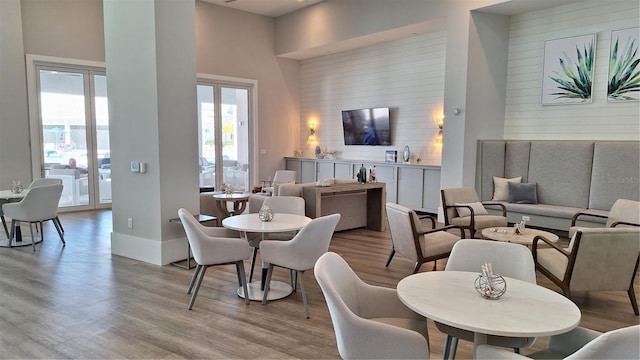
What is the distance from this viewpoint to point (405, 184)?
8695 millimetres

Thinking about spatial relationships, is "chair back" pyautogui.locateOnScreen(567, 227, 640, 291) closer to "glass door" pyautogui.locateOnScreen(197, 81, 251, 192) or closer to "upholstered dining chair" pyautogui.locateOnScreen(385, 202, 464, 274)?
"upholstered dining chair" pyautogui.locateOnScreen(385, 202, 464, 274)

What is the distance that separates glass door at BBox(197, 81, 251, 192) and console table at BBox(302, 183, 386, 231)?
388cm

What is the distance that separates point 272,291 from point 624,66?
19.7 ft

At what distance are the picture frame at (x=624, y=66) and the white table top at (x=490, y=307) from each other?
5511 mm

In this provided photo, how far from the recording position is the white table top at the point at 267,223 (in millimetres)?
3850

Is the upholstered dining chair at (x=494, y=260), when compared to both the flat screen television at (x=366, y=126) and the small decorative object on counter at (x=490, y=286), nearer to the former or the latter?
the small decorative object on counter at (x=490, y=286)

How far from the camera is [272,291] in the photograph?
4.22 metres

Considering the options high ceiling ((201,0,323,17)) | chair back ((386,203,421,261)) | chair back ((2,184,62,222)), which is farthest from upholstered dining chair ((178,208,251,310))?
high ceiling ((201,0,323,17))

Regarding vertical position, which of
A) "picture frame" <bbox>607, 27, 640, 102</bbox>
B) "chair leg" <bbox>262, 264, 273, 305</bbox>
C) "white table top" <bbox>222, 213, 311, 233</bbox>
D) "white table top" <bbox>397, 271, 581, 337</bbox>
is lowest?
"chair leg" <bbox>262, 264, 273, 305</bbox>

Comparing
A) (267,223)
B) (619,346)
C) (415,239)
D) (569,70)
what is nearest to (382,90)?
(569,70)

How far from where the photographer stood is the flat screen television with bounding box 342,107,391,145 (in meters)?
9.48

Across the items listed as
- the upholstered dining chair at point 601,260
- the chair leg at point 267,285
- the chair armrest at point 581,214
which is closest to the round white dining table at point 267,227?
the chair leg at point 267,285

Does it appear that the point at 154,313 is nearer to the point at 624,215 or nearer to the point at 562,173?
the point at 624,215

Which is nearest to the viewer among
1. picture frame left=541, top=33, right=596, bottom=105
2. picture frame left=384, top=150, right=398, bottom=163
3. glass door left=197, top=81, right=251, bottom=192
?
picture frame left=541, top=33, right=596, bottom=105
